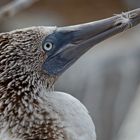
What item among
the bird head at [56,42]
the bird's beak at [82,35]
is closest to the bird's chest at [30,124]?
the bird head at [56,42]

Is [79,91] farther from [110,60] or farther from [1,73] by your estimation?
[1,73]

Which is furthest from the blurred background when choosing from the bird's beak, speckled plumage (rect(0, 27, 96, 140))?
speckled plumage (rect(0, 27, 96, 140))

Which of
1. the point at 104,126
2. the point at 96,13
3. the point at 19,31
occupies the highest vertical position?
the point at 96,13

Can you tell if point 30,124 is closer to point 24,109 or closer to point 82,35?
point 24,109

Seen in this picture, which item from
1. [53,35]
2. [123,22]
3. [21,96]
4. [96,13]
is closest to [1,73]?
[21,96]

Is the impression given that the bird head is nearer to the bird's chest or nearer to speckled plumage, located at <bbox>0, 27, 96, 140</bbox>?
speckled plumage, located at <bbox>0, 27, 96, 140</bbox>

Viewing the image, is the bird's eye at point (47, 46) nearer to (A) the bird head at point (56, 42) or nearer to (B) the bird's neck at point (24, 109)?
(A) the bird head at point (56, 42)

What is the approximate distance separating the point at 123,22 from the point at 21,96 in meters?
0.62

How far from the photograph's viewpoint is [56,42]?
12.2ft

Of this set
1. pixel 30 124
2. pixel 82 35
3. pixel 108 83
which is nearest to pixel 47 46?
pixel 82 35

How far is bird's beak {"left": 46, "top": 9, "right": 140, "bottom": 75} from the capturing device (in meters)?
3.69

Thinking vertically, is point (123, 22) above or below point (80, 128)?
above

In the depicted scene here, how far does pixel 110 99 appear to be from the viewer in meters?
7.47

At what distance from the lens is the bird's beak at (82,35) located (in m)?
3.69
